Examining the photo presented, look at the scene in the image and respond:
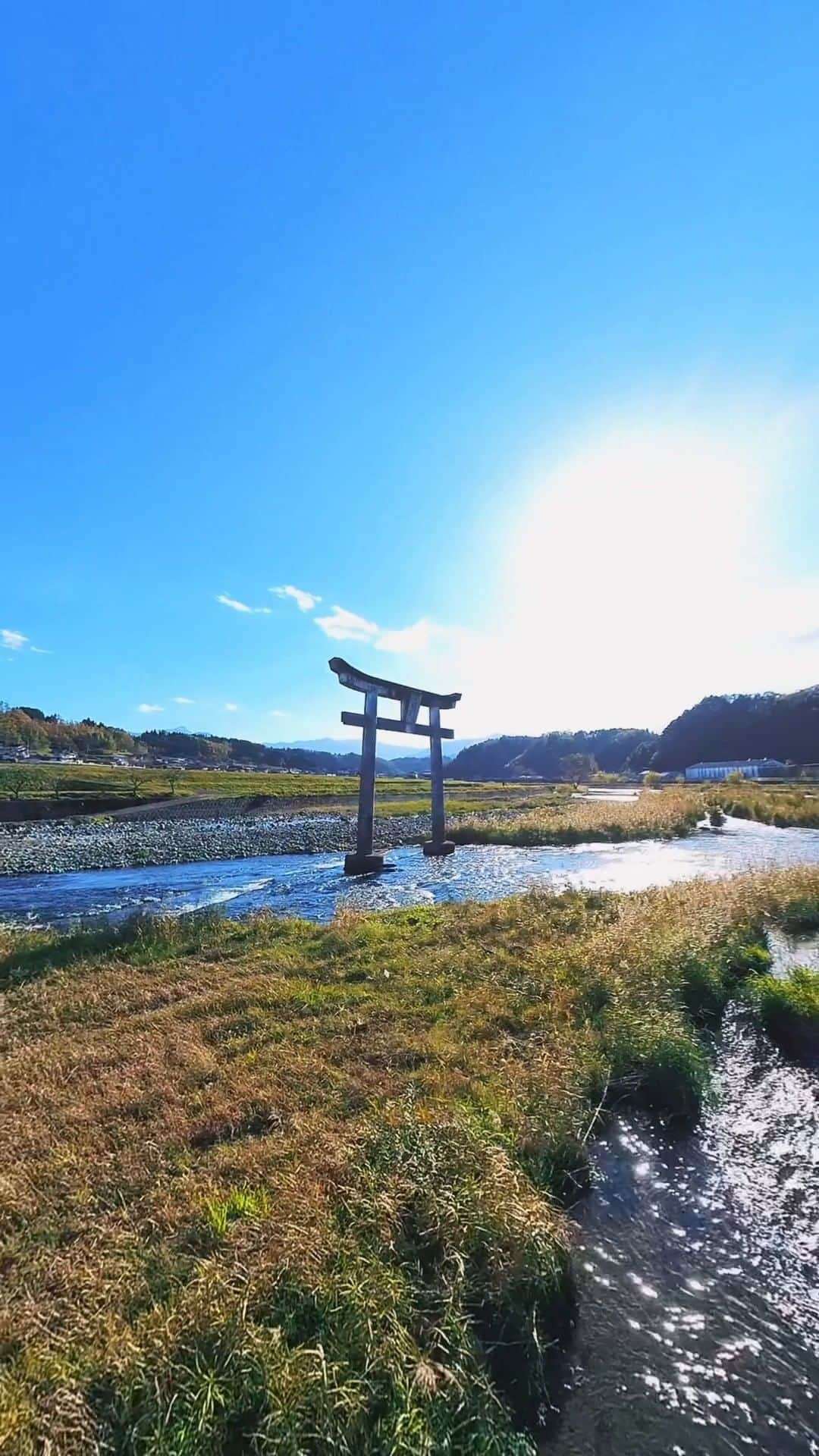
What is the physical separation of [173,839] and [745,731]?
6357 inches

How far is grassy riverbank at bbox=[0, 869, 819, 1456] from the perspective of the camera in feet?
9.58

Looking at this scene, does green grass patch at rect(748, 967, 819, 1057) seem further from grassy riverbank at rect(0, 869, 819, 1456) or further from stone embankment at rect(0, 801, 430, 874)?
stone embankment at rect(0, 801, 430, 874)

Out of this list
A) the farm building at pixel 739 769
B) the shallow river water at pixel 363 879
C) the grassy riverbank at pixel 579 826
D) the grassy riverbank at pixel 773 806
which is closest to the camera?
the shallow river water at pixel 363 879

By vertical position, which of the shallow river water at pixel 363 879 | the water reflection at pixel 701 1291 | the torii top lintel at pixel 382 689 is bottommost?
the shallow river water at pixel 363 879

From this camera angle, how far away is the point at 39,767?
2884 inches

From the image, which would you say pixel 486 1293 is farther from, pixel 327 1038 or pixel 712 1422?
pixel 327 1038

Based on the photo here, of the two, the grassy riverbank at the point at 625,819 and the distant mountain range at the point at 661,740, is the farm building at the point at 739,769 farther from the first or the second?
the grassy riverbank at the point at 625,819

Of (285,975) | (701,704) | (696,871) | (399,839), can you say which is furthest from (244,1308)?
(701,704)

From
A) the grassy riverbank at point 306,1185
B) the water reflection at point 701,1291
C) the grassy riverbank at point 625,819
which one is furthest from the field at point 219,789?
the water reflection at point 701,1291

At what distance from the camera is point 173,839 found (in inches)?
1320

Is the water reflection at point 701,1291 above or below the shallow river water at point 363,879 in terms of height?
above

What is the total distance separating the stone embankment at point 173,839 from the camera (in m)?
26.4

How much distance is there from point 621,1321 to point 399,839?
29280mm

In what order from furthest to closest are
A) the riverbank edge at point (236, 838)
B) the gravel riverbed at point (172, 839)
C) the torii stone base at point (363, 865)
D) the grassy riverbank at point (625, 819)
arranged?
1. the grassy riverbank at point (625, 819)
2. the riverbank edge at point (236, 838)
3. the gravel riverbed at point (172, 839)
4. the torii stone base at point (363, 865)
